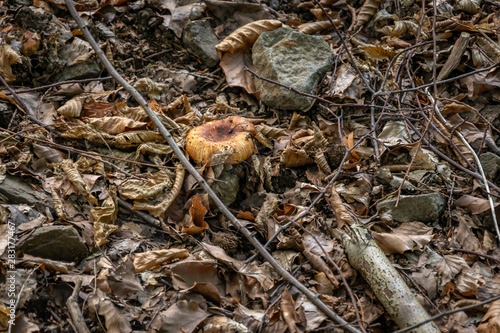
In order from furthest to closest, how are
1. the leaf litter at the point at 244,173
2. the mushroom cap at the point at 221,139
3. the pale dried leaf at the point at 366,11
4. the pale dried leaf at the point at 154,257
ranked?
the pale dried leaf at the point at 366,11 → the mushroom cap at the point at 221,139 → the pale dried leaf at the point at 154,257 → the leaf litter at the point at 244,173

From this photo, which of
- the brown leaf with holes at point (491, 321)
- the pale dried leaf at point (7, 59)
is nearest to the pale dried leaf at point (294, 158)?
the brown leaf with holes at point (491, 321)

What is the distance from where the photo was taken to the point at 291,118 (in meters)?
3.92

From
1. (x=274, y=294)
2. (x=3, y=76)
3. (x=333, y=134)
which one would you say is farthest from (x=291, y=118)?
(x=3, y=76)

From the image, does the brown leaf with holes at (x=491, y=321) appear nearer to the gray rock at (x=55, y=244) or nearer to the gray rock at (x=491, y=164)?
the gray rock at (x=491, y=164)

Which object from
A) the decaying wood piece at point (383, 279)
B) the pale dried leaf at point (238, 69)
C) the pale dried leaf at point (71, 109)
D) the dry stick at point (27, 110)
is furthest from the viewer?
the pale dried leaf at point (238, 69)

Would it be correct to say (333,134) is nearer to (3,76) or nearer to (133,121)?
(133,121)

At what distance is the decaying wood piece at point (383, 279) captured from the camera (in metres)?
2.23

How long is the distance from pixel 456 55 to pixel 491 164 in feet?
4.21

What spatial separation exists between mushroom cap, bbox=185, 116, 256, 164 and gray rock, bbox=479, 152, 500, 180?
6.66 feet

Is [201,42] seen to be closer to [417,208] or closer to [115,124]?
[115,124]

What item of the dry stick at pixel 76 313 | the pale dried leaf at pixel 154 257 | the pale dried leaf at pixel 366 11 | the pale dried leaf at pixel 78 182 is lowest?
the pale dried leaf at pixel 154 257

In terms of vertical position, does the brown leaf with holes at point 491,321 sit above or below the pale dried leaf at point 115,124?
below

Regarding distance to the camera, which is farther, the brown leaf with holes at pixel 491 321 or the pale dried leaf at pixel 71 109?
the pale dried leaf at pixel 71 109

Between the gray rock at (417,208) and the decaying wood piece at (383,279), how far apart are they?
46cm
